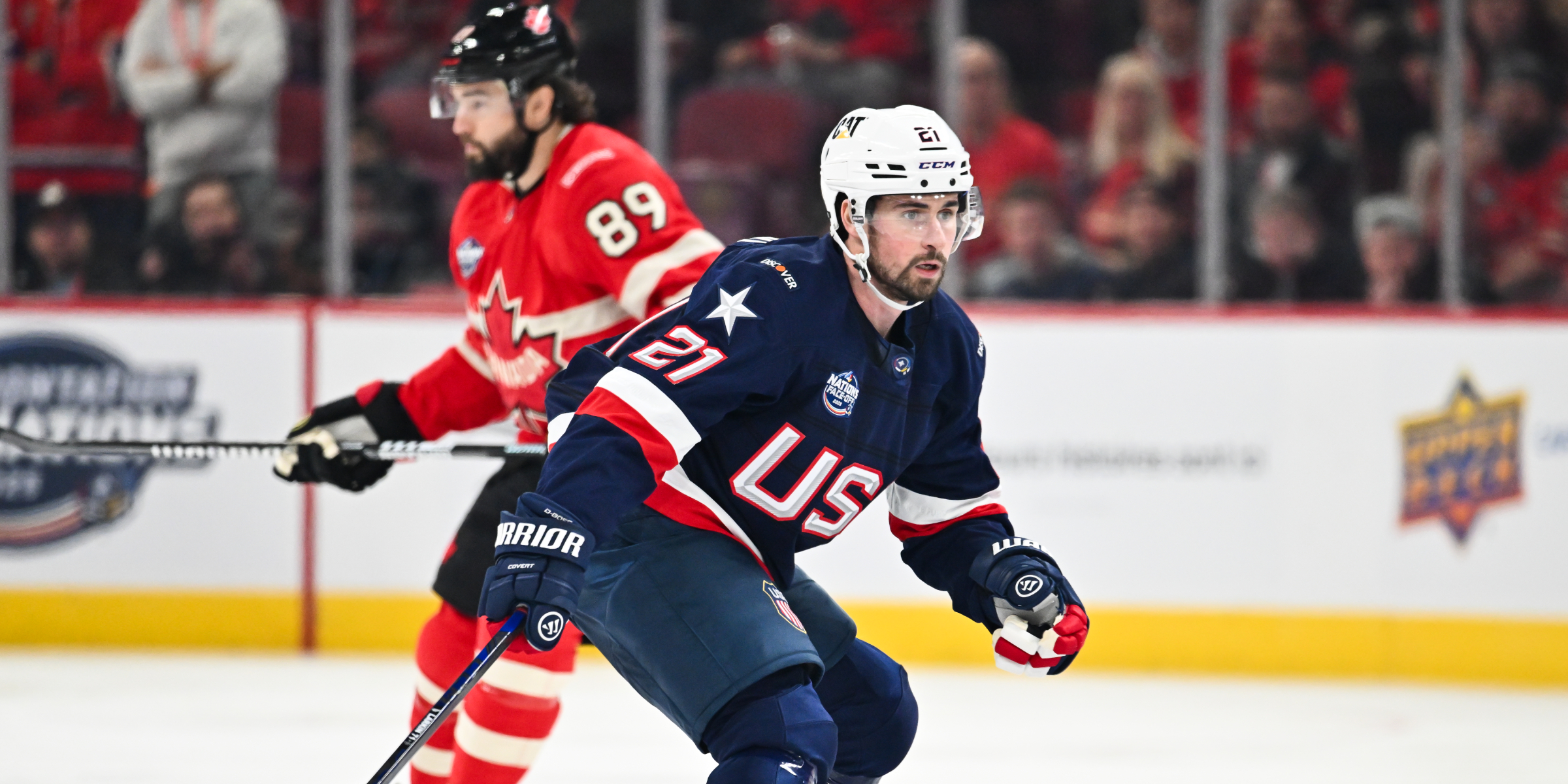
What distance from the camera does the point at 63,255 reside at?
19.2 ft

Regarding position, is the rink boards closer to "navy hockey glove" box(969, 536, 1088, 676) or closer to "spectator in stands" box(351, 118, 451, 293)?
"spectator in stands" box(351, 118, 451, 293)

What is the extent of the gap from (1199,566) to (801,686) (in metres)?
3.20

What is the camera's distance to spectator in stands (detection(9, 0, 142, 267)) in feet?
19.5

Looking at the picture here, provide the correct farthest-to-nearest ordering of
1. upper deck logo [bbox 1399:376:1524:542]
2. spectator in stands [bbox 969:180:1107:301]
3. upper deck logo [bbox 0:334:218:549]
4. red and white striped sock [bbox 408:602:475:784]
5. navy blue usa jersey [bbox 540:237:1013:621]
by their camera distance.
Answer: spectator in stands [bbox 969:180:1107:301] → upper deck logo [bbox 0:334:218:549] → upper deck logo [bbox 1399:376:1524:542] → red and white striped sock [bbox 408:602:475:784] → navy blue usa jersey [bbox 540:237:1013:621]

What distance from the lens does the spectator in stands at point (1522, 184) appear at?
5.89m

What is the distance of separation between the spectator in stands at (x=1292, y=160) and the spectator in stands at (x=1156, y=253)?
0.67 feet

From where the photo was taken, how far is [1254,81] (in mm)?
6000

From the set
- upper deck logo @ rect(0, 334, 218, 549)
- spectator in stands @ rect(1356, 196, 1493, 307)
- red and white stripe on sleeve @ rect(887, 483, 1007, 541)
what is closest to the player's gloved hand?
red and white stripe on sleeve @ rect(887, 483, 1007, 541)

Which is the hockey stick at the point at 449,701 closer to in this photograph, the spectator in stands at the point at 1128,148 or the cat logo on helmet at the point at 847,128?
the cat logo on helmet at the point at 847,128

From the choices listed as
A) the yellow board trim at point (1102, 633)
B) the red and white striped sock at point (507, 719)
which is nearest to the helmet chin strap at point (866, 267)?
the red and white striped sock at point (507, 719)

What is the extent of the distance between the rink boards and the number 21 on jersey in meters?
2.19

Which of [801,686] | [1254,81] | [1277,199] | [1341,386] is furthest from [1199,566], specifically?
[801,686]

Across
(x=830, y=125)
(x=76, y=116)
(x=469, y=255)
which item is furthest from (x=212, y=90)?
(x=469, y=255)

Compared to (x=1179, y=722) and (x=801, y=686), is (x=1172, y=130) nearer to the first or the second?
(x=1179, y=722)
